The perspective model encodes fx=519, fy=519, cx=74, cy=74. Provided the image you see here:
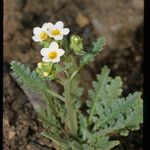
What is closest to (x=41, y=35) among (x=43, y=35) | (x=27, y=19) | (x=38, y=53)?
(x=43, y=35)

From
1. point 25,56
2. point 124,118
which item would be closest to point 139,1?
point 25,56

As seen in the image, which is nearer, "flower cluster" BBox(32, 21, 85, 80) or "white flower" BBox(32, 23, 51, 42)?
"flower cluster" BBox(32, 21, 85, 80)

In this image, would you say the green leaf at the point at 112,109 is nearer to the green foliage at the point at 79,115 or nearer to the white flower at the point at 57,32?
the green foliage at the point at 79,115

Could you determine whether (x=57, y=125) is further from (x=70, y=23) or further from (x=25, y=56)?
(x=70, y=23)

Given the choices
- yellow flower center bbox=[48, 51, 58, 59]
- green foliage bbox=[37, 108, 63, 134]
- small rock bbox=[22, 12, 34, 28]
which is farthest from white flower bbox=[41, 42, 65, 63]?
small rock bbox=[22, 12, 34, 28]

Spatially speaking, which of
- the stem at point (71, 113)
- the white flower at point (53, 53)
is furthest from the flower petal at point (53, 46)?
the stem at point (71, 113)

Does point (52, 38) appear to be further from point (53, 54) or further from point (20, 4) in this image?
point (20, 4)

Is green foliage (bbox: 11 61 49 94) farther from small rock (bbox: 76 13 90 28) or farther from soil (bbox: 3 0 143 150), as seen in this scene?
small rock (bbox: 76 13 90 28)
